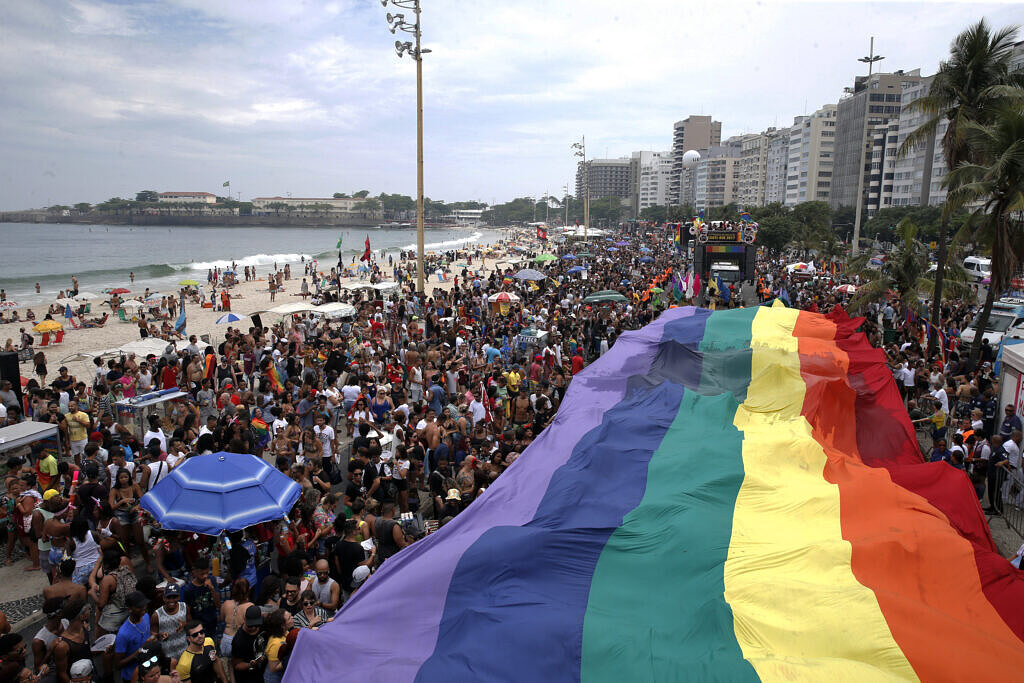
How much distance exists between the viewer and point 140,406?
1026 cm

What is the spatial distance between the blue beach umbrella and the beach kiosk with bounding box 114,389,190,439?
3.97 metres

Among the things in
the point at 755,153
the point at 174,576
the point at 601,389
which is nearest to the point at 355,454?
the point at 174,576

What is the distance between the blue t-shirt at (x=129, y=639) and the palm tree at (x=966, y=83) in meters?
18.0

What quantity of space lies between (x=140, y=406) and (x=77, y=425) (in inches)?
35.8

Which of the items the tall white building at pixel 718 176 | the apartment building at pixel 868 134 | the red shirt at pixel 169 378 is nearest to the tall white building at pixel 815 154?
the apartment building at pixel 868 134

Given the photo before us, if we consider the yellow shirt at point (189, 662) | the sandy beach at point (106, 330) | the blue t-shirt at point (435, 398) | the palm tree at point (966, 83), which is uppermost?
the palm tree at point (966, 83)

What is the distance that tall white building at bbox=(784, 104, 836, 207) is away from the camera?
342 feet

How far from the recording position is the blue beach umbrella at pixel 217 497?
616 centimetres

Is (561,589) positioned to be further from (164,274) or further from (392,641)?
(164,274)

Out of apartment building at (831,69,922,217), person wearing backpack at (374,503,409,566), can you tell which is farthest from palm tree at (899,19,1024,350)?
apartment building at (831,69,922,217)

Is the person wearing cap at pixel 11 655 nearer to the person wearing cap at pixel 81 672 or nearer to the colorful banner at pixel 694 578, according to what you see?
the person wearing cap at pixel 81 672

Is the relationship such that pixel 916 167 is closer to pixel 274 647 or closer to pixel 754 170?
pixel 754 170

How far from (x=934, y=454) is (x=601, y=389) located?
486 centimetres

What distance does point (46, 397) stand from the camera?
12.1 meters
